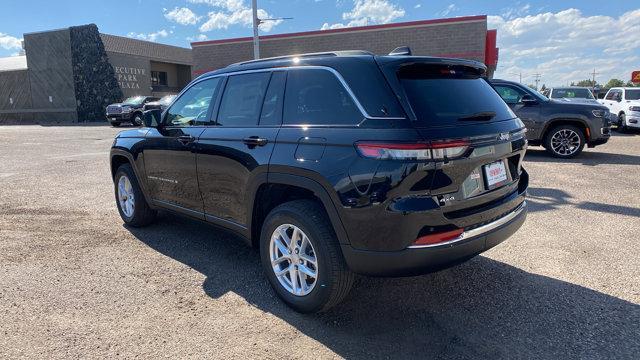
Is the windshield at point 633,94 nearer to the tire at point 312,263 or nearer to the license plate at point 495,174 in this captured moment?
the license plate at point 495,174

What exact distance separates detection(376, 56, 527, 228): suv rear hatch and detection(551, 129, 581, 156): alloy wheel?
25.7 ft

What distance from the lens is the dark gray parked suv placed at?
9.88 m

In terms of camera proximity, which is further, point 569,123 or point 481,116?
point 569,123

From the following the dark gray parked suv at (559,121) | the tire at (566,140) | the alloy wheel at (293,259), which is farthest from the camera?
the tire at (566,140)

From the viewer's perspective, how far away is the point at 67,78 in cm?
3409

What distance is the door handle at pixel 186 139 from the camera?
4.12m

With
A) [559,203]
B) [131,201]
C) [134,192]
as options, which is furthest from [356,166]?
[559,203]

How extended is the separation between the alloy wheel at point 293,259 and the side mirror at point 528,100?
29.0ft

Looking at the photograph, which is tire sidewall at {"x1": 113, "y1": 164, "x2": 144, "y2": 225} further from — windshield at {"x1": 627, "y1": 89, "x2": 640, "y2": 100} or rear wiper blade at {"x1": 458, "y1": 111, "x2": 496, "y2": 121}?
windshield at {"x1": 627, "y1": 89, "x2": 640, "y2": 100}

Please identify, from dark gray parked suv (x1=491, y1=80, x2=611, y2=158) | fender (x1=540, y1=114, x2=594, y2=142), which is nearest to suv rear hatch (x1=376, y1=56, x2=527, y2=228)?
dark gray parked suv (x1=491, y1=80, x2=611, y2=158)

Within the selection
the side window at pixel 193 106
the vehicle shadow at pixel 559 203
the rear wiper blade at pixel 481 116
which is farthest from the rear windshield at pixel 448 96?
the vehicle shadow at pixel 559 203

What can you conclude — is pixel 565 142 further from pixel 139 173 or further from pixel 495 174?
pixel 139 173

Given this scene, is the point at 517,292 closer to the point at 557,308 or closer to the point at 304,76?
the point at 557,308

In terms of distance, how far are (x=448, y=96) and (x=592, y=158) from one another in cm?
900
